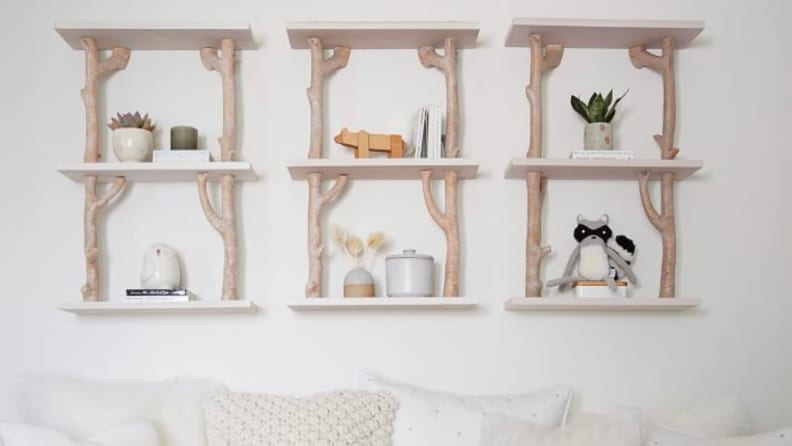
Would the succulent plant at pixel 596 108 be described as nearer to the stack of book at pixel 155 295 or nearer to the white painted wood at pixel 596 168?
the white painted wood at pixel 596 168

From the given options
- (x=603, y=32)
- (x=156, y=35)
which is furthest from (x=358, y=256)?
(x=603, y=32)

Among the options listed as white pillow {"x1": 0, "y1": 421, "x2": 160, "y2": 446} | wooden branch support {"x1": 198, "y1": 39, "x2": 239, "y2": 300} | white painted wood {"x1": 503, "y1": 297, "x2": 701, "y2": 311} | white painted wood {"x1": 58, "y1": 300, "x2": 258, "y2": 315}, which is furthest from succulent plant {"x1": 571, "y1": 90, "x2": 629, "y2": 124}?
white pillow {"x1": 0, "y1": 421, "x2": 160, "y2": 446}

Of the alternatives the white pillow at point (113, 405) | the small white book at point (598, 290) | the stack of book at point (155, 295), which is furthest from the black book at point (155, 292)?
the small white book at point (598, 290)

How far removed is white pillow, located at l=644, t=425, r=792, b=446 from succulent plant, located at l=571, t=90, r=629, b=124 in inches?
37.0

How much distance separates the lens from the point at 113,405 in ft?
9.32

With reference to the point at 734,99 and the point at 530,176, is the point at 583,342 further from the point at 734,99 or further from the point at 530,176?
the point at 734,99

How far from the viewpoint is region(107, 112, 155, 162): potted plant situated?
2982mm

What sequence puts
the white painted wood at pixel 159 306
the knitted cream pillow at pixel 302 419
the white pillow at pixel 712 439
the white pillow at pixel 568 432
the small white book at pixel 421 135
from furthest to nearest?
A: the small white book at pixel 421 135 → the white painted wood at pixel 159 306 → the knitted cream pillow at pixel 302 419 → the white pillow at pixel 568 432 → the white pillow at pixel 712 439

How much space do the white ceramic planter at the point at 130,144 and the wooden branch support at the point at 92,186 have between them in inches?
3.0

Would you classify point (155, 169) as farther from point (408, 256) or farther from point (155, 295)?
point (408, 256)

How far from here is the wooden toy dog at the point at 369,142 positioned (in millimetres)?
3025

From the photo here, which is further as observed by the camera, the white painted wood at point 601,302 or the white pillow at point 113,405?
the white painted wood at point 601,302

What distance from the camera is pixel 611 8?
3.21 m

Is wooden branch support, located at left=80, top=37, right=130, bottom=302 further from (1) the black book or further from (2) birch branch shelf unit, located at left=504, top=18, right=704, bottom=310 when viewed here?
(2) birch branch shelf unit, located at left=504, top=18, right=704, bottom=310
